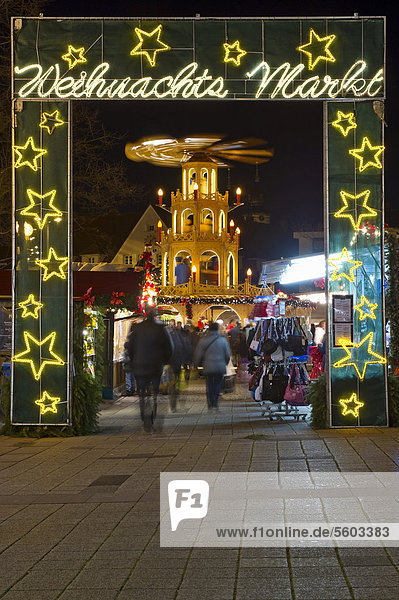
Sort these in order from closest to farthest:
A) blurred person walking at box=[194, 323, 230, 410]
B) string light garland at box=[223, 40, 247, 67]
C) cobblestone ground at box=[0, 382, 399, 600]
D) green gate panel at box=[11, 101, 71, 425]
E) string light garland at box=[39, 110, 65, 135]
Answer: cobblestone ground at box=[0, 382, 399, 600] → string light garland at box=[223, 40, 247, 67] → green gate panel at box=[11, 101, 71, 425] → string light garland at box=[39, 110, 65, 135] → blurred person walking at box=[194, 323, 230, 410]

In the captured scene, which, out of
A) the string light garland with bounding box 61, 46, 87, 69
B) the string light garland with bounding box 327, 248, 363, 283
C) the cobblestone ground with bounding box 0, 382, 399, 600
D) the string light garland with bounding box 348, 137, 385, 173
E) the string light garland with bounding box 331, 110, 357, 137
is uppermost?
the string light garland with bounding box 61, 46, 87, 69

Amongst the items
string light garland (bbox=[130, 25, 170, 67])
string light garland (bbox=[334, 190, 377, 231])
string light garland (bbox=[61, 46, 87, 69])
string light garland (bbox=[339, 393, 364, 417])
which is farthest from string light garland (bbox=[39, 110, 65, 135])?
string light garland (bbox=[339, 393, 364, 417])

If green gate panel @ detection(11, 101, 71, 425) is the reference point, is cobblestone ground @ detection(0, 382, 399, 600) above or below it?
below

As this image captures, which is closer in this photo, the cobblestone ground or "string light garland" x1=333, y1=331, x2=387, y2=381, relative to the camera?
the cobblestone ground

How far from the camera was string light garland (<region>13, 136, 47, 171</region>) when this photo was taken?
43.6ft

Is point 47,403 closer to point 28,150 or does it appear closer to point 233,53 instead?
point 28,150

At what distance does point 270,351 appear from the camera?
52.3 ft

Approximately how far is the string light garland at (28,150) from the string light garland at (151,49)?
201cm

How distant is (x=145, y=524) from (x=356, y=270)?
7266 mm

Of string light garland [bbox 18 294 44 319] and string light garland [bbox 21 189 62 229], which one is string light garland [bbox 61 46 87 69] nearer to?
string light garland [bbox 21 189 62 229]

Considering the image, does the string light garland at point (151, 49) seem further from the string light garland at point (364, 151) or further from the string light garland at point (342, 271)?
the string light garland at point (342, 271)

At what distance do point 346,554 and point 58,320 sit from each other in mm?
8216

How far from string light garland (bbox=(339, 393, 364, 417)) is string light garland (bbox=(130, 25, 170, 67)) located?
5.78m

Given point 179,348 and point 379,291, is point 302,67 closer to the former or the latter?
point 379,291
